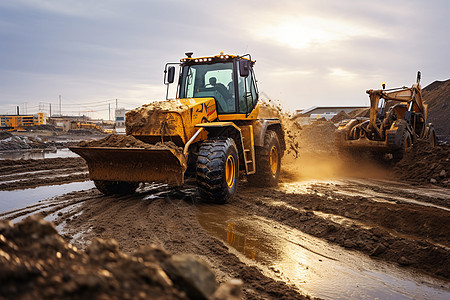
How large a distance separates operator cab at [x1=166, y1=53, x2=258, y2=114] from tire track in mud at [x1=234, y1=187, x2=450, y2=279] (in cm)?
206

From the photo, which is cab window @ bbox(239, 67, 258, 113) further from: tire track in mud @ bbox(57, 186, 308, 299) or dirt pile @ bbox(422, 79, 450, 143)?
dirt pile @ bbox(422, 79, 450, 143)

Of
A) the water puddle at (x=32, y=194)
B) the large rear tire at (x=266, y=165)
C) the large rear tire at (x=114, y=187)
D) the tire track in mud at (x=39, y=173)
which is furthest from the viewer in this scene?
the tire track in mud at (x=39, y=173)

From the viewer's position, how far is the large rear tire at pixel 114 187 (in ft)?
25.4

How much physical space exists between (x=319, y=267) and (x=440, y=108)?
30925mm

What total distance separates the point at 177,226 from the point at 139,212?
1.08m

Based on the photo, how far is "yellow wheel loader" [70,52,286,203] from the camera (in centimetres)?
673

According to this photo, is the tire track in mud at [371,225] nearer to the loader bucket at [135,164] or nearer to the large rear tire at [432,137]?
the loader bucket at [135,164]

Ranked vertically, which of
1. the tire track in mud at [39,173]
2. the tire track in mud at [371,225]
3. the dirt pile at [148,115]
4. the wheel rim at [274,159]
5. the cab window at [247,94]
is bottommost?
the tire track in mud at [371,225]

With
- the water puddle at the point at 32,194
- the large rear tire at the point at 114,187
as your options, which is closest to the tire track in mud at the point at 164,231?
the large rear tire at the point at 114,187

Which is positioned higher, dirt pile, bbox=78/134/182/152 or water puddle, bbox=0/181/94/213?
dirt pile, bbox=78/134/182/152

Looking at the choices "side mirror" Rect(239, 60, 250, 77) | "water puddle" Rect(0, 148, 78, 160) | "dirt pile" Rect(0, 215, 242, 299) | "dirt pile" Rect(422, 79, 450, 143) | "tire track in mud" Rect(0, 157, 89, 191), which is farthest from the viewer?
"dirt pile" Rect(422, 79, 450, 143)

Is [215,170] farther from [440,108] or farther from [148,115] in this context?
[440,108]

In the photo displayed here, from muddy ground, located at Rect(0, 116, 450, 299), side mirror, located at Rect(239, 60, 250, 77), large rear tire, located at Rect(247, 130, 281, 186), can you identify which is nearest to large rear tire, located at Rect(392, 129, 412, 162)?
muddy ground, located at Rect(0, 116, 450, 299)

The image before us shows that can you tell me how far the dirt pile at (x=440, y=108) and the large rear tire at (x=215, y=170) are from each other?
24.0m
